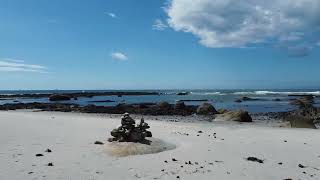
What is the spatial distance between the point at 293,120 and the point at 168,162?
14002 mm

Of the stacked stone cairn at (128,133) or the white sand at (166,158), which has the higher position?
the stacked stone cairn at (128,133)

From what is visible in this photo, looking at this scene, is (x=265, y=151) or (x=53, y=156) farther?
(x=265, y=151)

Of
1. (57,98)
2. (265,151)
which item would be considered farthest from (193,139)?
(57,98)

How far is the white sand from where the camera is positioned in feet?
35.6

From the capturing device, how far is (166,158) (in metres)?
13.0

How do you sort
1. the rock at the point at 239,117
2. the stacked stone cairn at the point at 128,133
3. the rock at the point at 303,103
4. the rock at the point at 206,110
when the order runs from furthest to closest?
the rock at the point at 303,103, the rock at the point at 206,110, the rock at the point at 239,117, the stacked stone cairn at the point at 128,133

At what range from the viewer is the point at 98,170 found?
11117 millimetres

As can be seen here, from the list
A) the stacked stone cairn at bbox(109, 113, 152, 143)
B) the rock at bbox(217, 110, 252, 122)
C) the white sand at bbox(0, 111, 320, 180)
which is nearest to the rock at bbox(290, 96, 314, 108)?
the rock at bbox(217, 110, 252, 122)

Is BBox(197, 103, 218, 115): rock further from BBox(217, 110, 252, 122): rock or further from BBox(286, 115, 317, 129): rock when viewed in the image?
BBox(286, 115, 317, 129): rock

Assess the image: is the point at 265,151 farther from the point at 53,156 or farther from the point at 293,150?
the point at 53,156

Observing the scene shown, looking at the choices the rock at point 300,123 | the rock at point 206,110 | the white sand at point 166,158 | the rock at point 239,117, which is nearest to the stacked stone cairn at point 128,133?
the white sand at point 166,158

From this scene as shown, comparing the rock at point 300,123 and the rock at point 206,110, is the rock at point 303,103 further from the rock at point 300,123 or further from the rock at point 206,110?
the rock at point 300,123

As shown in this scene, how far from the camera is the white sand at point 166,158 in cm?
1084

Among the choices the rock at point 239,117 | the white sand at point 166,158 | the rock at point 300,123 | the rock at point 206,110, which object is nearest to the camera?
the white sand at point 166,158
